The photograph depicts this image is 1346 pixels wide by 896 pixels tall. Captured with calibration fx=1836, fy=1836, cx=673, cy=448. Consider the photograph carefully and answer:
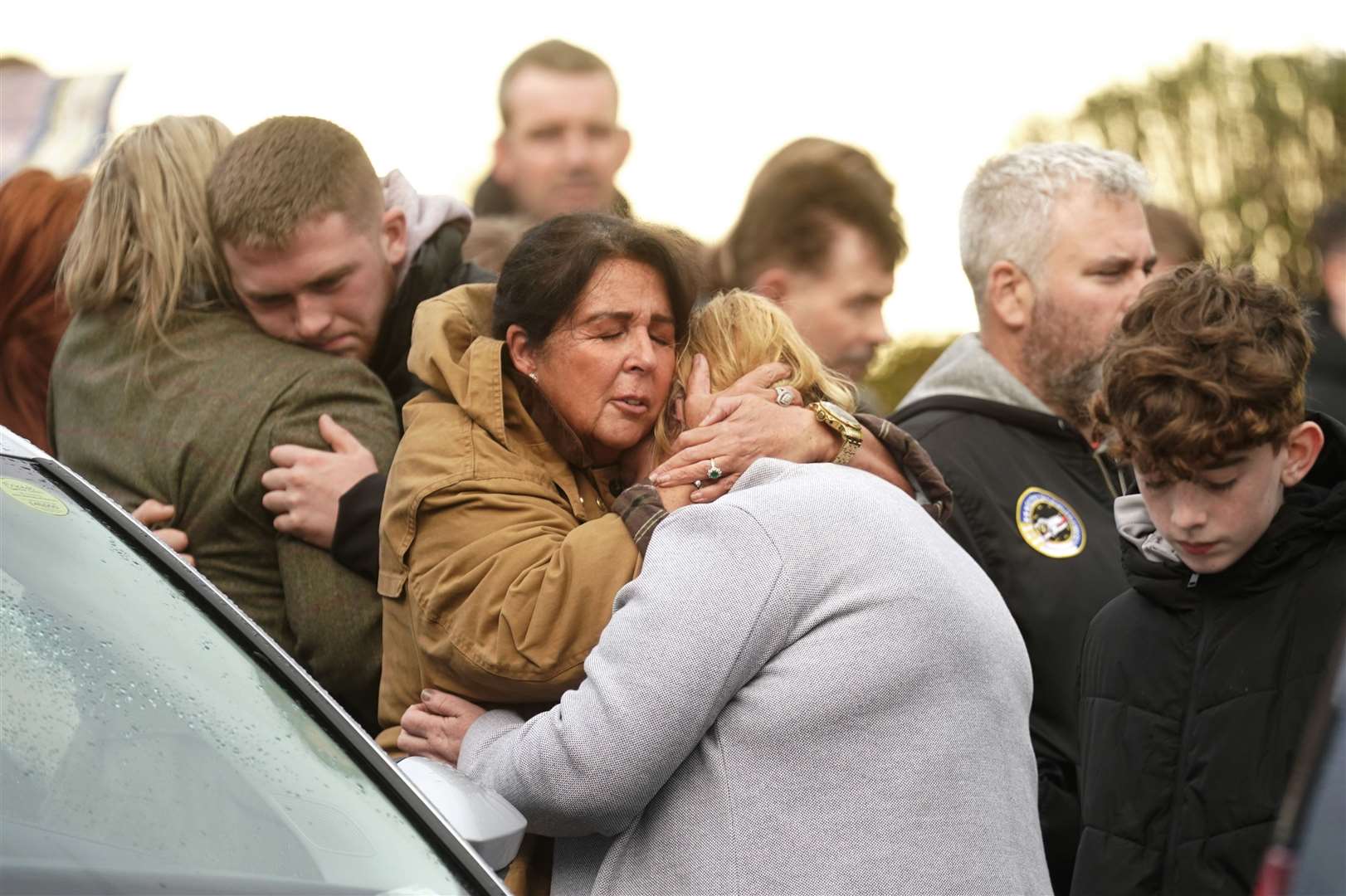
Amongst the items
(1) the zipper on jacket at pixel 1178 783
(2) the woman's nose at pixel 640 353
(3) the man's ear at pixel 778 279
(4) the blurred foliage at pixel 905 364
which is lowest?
(4) the blurred foliage at pixel 905 364

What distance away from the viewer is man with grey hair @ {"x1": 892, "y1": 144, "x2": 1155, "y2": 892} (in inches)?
156

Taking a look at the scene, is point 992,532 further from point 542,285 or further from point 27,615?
point 27,615

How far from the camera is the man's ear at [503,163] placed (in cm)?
563

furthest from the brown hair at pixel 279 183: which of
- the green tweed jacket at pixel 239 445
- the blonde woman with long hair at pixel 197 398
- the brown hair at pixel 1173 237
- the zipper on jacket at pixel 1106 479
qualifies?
the brown hair at pixel 1173 237

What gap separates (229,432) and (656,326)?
2.99ft

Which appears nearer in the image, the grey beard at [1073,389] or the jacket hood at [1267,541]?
the jacket hood at [1267,541]

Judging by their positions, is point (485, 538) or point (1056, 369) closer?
point (485, 538)

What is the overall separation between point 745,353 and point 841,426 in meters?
0.21

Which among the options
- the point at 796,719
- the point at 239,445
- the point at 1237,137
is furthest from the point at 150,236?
the point at 1237,137

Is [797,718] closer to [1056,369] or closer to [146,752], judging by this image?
[146,752]

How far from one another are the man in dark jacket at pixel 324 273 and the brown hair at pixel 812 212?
4.81 feet

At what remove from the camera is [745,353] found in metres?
3.05

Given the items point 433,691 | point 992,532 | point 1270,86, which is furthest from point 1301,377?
point 1270,86

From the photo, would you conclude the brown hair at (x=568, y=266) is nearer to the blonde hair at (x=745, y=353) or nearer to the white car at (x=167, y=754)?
the blonde hair at (x=745, y=353)
